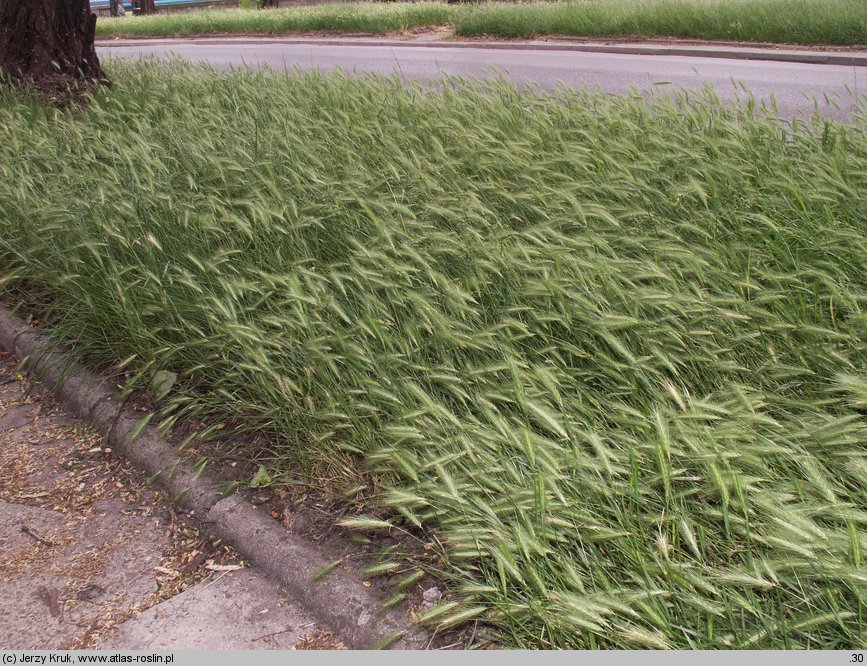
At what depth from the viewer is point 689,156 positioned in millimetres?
4699

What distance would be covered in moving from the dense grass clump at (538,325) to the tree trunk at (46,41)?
260 centimetres

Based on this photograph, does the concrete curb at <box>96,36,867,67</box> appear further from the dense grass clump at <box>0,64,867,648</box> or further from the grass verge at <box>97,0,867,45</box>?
the dense grass clump at <box>0,64,867,648</box>

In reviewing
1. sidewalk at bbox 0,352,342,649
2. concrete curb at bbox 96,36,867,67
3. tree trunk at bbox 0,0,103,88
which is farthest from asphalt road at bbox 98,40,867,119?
sidewalk at bbox 0,352,342,649

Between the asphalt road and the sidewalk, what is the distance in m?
5.18

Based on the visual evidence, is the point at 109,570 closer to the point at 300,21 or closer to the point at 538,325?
the point at 538,325

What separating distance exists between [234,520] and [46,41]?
6855mm

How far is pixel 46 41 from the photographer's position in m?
8.04

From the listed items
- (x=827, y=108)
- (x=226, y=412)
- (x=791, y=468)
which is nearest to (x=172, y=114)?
(x=226, y=412)

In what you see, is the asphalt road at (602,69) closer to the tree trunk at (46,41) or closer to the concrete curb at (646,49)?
the concrete curb at (646,49)

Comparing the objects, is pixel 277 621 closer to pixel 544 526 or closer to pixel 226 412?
pixel 544 526

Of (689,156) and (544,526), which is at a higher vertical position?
(689,156)

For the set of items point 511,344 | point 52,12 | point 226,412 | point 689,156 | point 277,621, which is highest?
point 52,12

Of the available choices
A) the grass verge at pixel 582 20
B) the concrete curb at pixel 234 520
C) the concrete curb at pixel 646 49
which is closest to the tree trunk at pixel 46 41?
the concrete curb at pixel 234 520

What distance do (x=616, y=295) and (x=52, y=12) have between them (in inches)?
269
